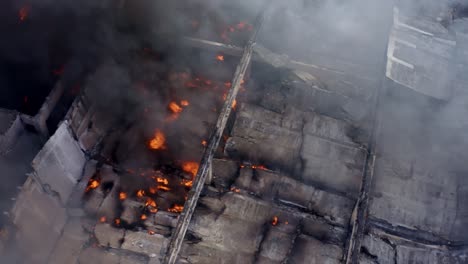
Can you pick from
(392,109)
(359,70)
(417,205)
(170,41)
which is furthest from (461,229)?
(170,41)

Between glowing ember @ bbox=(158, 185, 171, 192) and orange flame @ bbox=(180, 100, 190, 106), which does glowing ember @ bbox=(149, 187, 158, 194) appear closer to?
glowing ember @ bbox=(158, 185, 171, 192)

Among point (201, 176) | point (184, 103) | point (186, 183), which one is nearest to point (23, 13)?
point (184, 103)

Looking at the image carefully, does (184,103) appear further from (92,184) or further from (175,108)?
(92,184)

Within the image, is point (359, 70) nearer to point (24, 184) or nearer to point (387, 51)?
point (387, 51)

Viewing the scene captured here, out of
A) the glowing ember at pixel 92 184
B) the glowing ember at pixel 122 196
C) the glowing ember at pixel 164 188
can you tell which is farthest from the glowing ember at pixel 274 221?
the glowing ember at pixel 92 184

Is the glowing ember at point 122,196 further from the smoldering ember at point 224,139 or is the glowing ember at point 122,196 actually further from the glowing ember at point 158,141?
the glowing ember at point 158,141

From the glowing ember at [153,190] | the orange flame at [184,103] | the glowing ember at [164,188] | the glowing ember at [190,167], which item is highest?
the orange flame at [184,103]

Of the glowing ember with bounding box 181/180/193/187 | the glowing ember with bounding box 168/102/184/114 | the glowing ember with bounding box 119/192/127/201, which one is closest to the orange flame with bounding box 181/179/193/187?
the glowing ember with bounding box 181/180/193/187
